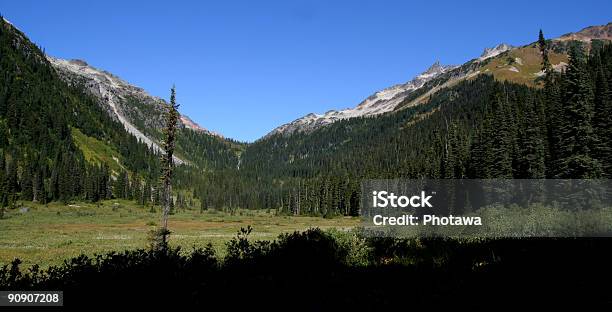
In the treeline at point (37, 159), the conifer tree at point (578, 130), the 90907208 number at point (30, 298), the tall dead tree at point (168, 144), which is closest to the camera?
the 90907208 number at point (30, 298)

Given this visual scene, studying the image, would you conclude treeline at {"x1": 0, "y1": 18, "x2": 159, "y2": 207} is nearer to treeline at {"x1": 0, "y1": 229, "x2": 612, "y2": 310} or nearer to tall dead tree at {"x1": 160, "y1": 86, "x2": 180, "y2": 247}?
tall dead tree at {"x1": 160, "y1": 86, "x2": 180, "y2": 247}

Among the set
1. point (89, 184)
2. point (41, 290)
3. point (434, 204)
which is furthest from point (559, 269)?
point (89, 184)

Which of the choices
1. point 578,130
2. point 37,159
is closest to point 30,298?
point 578,130

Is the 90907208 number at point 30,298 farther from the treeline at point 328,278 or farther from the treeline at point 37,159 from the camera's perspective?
the treeline at point 37,159

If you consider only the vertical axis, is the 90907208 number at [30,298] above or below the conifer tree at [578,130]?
below

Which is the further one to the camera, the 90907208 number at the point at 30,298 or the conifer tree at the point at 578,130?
the conifer tree at the point at 578,130

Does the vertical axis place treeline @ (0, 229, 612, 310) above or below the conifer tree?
below

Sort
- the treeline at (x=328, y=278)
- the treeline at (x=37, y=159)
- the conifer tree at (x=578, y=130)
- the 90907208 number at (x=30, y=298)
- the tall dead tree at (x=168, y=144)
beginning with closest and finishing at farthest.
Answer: the 90907208 number at (x=30, y=298) < the treeline at (x=328, y=278) < the tall dead tree at (x=168, y=144) < the conifer tree at (x=578, y=130) < the treeline at (x=37, y=159)

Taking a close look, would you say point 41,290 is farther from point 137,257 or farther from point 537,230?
point 537,230

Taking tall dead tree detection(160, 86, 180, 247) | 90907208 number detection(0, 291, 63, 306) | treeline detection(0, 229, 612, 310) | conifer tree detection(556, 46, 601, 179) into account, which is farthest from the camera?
conifer tree detection(556, 46, 601, 179)

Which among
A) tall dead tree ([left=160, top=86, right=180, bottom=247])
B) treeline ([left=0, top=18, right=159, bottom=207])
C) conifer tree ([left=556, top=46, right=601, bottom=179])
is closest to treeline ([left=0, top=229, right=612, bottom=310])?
tall dead tree ([left=160, top=86, right=180, bottom=247])

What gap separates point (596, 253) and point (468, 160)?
9957cm

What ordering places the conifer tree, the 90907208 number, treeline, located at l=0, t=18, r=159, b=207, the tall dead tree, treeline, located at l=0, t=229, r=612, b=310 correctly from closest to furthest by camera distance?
the 90907208 number
treeline, located at l=0, t=229, r=612, b=310
the tall dead tree
the conifer tree
treeline, located at l=0, t=18, r=159, b=207

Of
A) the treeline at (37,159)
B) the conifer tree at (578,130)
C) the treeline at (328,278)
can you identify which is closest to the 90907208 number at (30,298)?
the treeline at (328,278)
